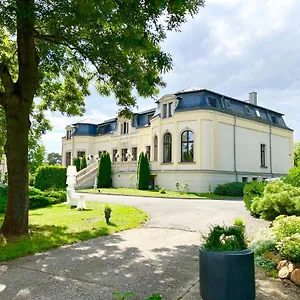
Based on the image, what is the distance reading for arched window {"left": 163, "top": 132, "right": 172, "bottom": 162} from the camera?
91.8ft

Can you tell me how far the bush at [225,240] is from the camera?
12.3ft

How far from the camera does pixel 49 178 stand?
70.2 ft

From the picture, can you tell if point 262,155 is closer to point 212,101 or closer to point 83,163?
point 212,101

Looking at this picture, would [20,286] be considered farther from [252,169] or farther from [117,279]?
[252,169]

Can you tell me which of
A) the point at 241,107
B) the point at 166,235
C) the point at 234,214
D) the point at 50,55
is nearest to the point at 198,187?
the point at 241,107

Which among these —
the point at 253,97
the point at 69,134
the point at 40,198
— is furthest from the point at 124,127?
the point at 40,198

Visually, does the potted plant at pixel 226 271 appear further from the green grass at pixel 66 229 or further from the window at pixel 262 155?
the window at pixel 262 155

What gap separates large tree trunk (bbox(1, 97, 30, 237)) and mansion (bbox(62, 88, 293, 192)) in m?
18.9

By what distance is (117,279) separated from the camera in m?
4.75

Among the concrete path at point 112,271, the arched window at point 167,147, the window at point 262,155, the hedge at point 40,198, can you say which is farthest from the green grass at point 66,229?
the window at point 262,155

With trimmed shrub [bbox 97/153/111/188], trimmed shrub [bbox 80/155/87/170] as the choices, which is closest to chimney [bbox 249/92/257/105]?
trimmed shrub [bbox 97/153/111/188]

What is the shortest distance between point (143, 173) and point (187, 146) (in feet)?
15.1

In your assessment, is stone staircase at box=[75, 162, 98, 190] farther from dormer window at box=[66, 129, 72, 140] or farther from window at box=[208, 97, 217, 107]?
window at box=[208, 97, 217, 107]

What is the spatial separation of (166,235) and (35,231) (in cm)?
357
